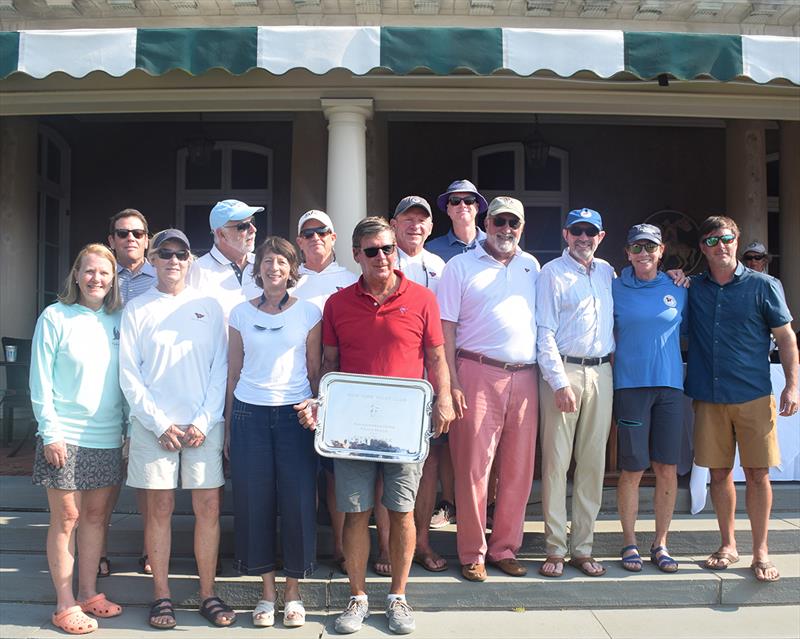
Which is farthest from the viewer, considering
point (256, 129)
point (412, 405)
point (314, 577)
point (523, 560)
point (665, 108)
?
point (256, 129)

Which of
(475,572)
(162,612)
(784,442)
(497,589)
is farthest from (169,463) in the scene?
(784,442)

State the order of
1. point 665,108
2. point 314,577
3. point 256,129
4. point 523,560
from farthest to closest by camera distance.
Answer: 1. point 256,129
2. point 665,108
3. point 523,560
4. point 314,577

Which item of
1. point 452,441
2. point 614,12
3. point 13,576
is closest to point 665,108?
point 614,12

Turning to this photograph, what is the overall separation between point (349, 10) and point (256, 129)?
13.7 feet

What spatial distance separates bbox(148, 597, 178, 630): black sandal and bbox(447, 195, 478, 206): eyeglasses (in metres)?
2.84

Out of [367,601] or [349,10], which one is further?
[349,10]

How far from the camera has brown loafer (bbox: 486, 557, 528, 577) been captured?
4430 mm

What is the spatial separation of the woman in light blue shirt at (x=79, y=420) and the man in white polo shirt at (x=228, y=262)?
0.52 m

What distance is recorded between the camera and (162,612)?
13.1 feet

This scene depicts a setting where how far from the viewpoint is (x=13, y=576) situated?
455 centimetres

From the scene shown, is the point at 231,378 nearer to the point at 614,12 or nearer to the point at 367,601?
the point at 367,601

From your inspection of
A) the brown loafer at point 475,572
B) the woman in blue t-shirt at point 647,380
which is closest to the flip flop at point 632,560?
the woman in blue t-shirt at point 647,380

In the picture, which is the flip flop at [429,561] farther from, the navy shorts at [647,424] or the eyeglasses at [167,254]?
the eyeglasses at [167,254]

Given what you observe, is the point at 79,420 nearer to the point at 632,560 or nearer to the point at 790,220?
the point at 632,560
